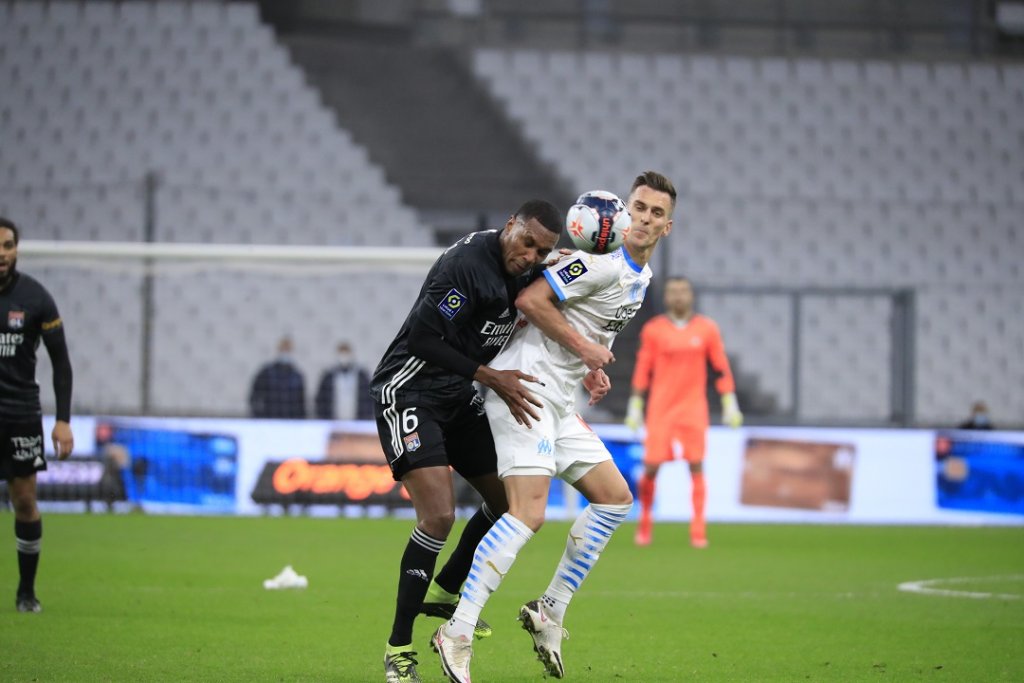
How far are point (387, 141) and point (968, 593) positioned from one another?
15.1 meters

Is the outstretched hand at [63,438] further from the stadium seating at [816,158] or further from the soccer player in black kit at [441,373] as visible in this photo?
the stadium seating at [816,158]

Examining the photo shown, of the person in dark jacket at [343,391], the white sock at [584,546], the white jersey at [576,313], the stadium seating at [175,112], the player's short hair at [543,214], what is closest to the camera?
the player's short hair at [543,214]

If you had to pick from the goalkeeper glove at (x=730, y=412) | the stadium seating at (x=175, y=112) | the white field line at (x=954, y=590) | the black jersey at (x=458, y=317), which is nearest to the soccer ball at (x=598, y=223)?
the black jersey at (x=458, y=317)

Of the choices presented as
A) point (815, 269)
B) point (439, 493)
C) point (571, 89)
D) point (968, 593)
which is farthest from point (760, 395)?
point (439, 493)

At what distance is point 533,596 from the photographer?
920cm

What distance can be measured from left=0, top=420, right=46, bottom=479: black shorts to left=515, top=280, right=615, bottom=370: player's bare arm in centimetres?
340

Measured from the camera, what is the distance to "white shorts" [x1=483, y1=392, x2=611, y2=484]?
588cm

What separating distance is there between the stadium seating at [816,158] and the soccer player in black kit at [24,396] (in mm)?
13113

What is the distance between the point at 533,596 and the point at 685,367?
4667 mm

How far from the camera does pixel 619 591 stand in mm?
9602

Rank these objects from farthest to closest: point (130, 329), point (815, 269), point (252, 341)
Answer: point (815, 269), point (252, 341), point (130, 329)

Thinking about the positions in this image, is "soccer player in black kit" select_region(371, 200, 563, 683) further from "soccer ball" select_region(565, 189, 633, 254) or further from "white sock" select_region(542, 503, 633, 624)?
"white sock" select_region(542, 503, 633, 624)

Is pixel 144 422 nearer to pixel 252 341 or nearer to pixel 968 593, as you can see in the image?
pixel 252 341

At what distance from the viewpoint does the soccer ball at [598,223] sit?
5848 millimetres
